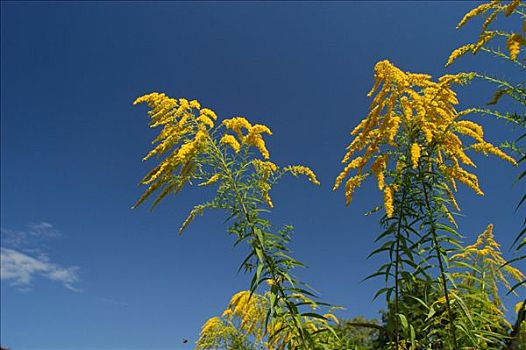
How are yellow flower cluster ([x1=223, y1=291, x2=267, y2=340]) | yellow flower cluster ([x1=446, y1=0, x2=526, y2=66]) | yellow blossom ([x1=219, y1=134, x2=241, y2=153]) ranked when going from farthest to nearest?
yellow flower cluster ([x1=223, y1=291, x2=267, y2=340]) < yellow blossom ([x1=219, y1=134, x2=241, y2=153]) < yellow flower cluster ([x1=446, y1=0, x2=526, y2=66])

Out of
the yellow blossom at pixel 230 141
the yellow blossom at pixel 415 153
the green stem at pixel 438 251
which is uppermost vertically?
the yellow blossom at pixel 230 141

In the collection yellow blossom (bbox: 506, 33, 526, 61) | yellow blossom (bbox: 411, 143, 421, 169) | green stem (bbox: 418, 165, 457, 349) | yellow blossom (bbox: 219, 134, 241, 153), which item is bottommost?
green stem (bbox: 418, 165, 457, 349)

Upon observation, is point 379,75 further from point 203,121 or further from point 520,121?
point 203,121

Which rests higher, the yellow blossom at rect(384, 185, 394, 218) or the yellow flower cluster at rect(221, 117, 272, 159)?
the yellow flower cluster at rect(221, 117, 272, 159)

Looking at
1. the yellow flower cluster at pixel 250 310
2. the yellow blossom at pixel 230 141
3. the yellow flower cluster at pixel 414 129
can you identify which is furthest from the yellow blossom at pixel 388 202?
the yellow flower cluster at pixel 250 310

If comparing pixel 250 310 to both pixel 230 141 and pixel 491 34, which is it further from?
pixel 491 34

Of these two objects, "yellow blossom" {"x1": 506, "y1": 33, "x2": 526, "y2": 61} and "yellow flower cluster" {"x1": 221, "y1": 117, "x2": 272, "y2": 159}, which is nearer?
"yellow blossom" {"x1": 506, "y1": 33, "x2": 526, "y2": 61}

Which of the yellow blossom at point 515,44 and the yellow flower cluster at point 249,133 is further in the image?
the yellow flower cluster at point 249,133

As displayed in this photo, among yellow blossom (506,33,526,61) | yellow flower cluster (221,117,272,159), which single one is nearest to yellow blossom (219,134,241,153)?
yellow flower cluster (221,117,272,159)

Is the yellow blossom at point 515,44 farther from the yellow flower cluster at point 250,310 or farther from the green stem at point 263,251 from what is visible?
the yellow flower cluster at point 250,310

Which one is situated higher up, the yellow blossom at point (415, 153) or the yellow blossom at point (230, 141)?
the yellow blossom at point (230, 141)

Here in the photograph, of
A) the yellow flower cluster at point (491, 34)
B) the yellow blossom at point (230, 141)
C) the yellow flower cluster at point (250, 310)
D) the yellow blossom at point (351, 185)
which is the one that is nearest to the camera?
the yellow flower cluster at point (491, 34)

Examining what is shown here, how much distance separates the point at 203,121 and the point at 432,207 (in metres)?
2.82

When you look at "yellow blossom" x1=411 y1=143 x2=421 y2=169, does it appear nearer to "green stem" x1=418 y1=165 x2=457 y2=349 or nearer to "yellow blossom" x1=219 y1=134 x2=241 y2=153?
"green stem" x1=418 y1=165 x2=457 y2=349
